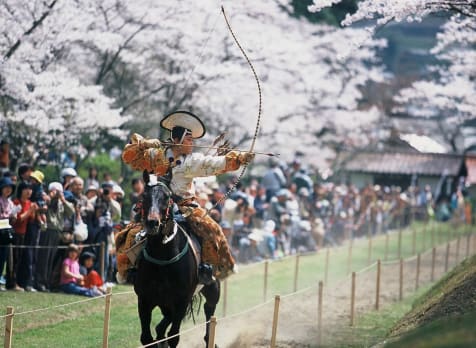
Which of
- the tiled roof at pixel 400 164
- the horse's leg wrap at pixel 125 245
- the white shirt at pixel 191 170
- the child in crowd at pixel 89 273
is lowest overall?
the tiled roof at pixel 400 164

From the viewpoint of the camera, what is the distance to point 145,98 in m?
22.9

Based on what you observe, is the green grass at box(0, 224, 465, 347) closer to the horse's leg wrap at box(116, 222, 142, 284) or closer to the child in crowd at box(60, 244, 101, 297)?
the child in crowd at box(60, 244, 101, 297)

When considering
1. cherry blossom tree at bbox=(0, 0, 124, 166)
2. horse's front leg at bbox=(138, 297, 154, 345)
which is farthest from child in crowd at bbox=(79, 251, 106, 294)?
horse's front leg at bbox=(138, 297, 154, 345)

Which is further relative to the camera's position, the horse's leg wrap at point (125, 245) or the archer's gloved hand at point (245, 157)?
the horse's leg wrap at point (125, 245)

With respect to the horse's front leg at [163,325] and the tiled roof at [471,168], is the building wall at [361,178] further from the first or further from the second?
the horse's front leg at [163,325]

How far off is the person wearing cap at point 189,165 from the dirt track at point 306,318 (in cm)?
83

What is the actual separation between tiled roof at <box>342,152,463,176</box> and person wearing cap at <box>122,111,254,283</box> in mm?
36392

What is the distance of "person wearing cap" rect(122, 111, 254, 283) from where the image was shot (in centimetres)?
1064

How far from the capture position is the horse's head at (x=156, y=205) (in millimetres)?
9414

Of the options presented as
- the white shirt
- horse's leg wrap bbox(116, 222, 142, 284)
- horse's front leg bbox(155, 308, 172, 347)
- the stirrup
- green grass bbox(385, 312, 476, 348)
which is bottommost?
horse's front leg bbox(155, 308, 172, 347)

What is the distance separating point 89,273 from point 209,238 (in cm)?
414

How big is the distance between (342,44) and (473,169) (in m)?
24.2

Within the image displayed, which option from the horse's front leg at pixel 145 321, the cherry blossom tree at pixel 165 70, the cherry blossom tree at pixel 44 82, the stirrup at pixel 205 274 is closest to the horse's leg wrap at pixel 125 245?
the horse's front leg at pixel 145 321

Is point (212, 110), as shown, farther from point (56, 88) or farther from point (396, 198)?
point (396, 198)
